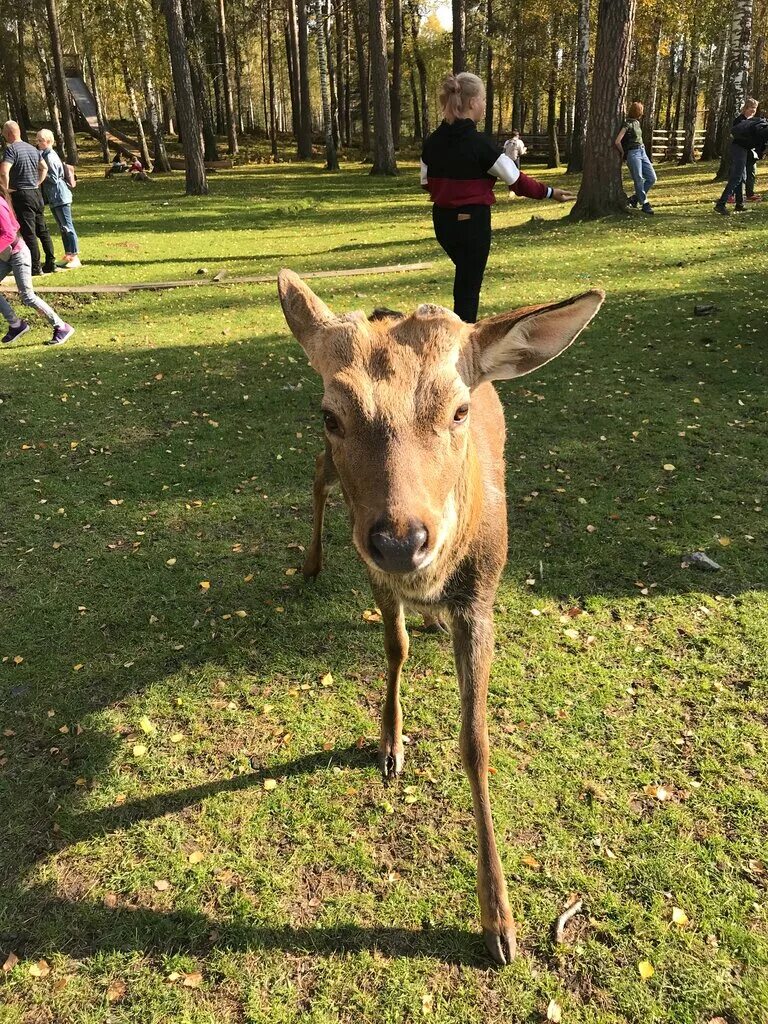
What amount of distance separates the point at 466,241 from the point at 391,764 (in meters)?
5.48

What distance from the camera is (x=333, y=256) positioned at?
630 inches

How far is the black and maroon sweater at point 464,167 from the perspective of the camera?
645 cm

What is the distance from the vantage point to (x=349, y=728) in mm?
3926

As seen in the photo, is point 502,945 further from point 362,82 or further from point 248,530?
point 362,82

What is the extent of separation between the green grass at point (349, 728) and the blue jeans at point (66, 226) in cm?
860

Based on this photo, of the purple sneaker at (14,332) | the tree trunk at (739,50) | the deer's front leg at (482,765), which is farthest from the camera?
the tree trunk at (739,50)

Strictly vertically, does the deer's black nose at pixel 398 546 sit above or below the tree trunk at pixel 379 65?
below

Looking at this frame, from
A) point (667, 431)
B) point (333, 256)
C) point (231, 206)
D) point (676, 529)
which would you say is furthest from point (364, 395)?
point (231, 206)

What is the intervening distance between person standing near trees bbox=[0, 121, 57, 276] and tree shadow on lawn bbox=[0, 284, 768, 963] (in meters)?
5.81

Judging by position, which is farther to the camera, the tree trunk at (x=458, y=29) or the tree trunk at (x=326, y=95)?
the tree trunk at (x=326, y=95)

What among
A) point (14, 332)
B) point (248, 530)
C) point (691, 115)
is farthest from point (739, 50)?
point (248, 530)

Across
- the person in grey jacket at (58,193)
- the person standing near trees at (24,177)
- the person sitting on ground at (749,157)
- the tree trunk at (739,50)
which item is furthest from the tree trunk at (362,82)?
the person standing near trees at (24,177)

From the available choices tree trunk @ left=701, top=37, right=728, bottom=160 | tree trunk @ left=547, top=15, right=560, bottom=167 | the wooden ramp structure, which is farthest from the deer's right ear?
tree trunk @ left=547, top=15, right=560, bottom=167

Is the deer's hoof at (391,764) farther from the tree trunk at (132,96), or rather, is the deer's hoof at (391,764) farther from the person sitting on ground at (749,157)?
the tree trunk at (132,96)
